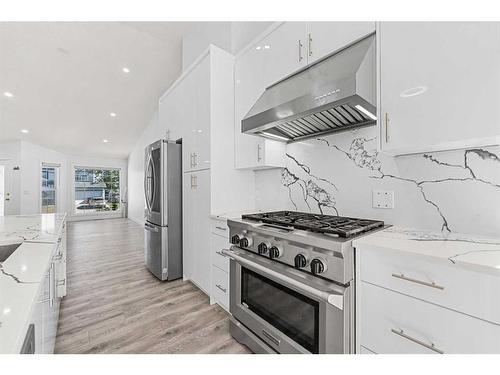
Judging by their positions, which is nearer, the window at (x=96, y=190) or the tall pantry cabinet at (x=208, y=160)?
the tall pantry cabinet at (x=208, y=160)

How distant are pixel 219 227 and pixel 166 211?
103cm

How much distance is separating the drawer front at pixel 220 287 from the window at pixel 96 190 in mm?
8728

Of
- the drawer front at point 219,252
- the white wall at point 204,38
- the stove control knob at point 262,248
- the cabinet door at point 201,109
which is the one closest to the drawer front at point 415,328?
the stove control knob at point 262,248

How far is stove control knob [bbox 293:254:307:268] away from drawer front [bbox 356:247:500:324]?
10.6 inches

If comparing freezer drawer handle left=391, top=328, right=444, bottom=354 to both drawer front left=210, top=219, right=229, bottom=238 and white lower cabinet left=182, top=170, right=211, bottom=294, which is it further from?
white lower cabinet left=182, top=170, right=211, bottom=294

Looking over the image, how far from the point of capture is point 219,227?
219cm

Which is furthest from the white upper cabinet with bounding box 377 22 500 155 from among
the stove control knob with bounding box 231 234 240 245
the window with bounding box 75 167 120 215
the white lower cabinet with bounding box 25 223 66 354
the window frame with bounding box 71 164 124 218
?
the window with bounding box 75 167 120 215

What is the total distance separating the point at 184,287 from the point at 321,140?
2.12 metres

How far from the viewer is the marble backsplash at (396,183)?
1.28m

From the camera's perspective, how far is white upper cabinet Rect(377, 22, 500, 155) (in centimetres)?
102

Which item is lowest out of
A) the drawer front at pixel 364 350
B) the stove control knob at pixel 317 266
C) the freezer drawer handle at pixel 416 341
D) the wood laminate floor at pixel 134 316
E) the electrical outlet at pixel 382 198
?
the wood laminate floor at pixel 134 316

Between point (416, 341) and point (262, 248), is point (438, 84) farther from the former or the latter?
point (262, 248)

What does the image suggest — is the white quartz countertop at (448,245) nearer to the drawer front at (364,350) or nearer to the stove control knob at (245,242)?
the drawer front at (364,350)
